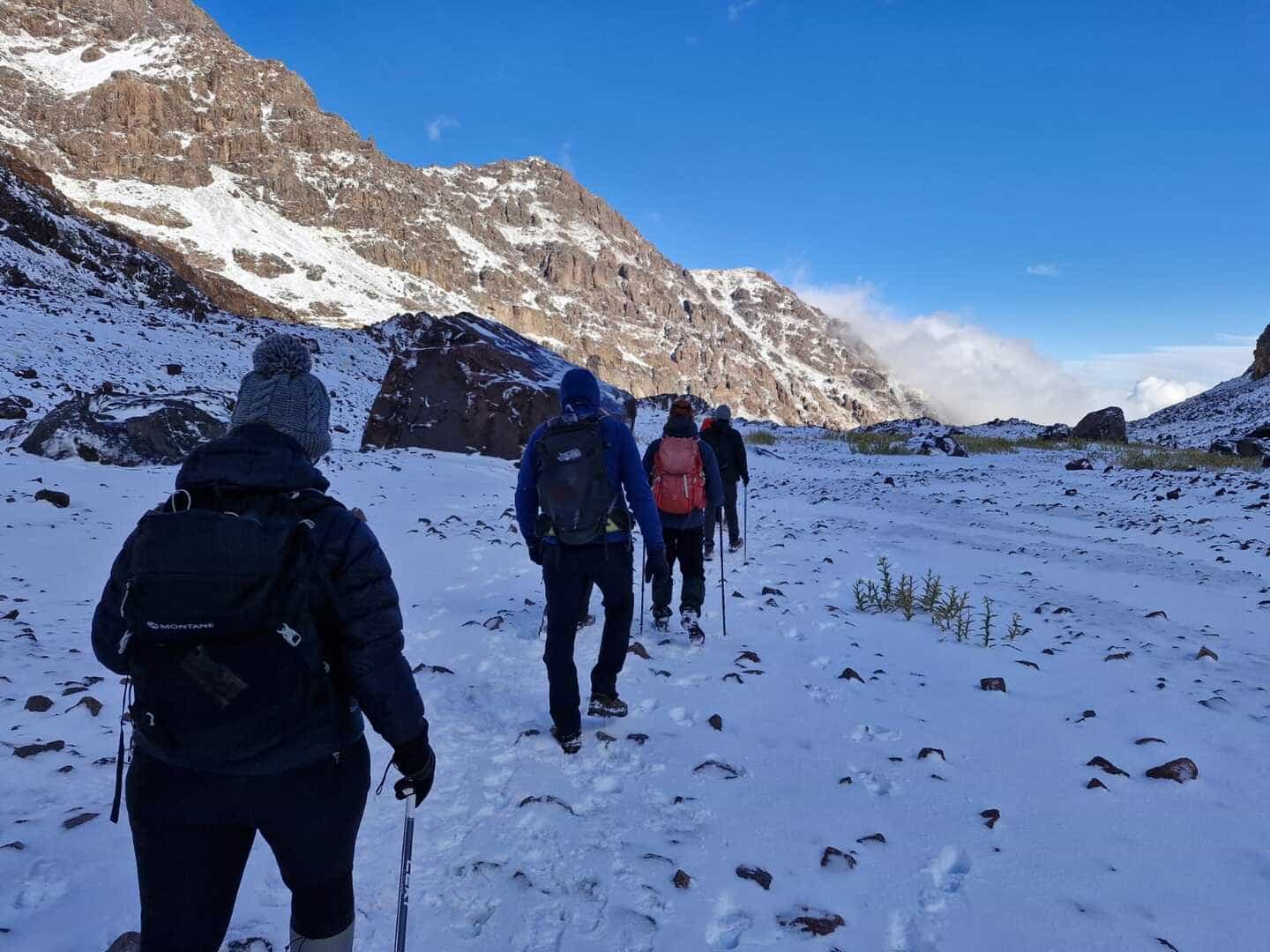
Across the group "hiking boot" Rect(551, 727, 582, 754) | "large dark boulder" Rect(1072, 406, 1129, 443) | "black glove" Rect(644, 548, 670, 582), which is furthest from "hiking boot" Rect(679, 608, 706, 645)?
"large dark boulder" Rect(1072, 406, 1129, 443)

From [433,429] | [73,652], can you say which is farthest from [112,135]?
[73,652]

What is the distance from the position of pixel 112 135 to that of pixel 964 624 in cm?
17685

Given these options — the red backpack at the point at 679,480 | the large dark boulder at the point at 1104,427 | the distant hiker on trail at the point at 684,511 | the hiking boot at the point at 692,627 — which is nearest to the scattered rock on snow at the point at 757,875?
the hiking boot at the point at 692,627

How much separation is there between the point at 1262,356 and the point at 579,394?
71.1 meters

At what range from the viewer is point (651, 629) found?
26.2 feet

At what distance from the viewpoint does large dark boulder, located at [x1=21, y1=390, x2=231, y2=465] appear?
12.8 metres

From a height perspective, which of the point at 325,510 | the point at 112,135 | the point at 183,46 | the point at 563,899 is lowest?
the point at 563,899

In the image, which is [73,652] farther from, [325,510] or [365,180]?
[365,180]

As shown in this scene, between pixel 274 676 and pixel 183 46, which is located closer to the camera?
pixel 274 676

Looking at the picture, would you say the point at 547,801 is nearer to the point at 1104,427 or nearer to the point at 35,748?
the point at 35,748

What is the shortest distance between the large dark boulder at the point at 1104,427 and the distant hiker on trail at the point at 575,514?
42.1 m

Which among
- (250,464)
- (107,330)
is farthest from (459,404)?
(250,464)

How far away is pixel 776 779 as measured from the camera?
470 centimetres

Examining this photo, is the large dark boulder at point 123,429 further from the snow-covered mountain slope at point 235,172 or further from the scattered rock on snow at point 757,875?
the snow-covered mountain slope at point 235,172
